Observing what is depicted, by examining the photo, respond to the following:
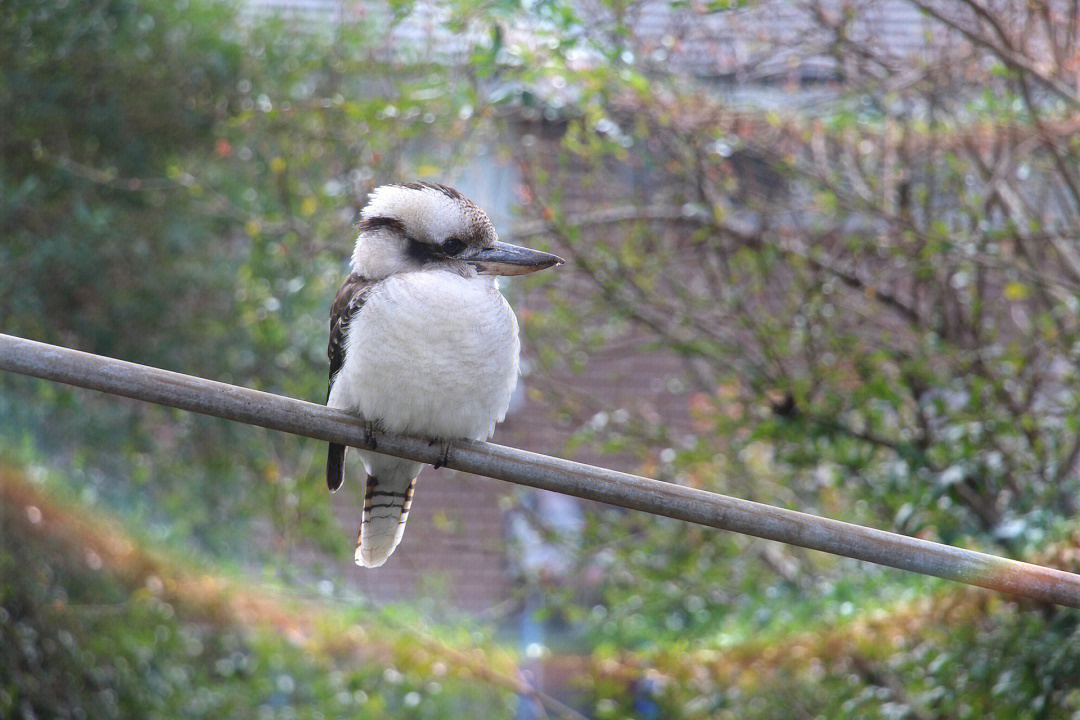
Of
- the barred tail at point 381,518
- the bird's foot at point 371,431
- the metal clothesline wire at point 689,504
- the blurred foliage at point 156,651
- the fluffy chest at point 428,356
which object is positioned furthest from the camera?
the blurred foliage at point 156,651

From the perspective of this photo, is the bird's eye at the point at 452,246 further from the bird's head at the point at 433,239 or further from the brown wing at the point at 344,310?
the brown wing at the point at 344,310

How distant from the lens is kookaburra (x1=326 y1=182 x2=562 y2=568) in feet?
6.17

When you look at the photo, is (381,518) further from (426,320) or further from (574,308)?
(574,308)

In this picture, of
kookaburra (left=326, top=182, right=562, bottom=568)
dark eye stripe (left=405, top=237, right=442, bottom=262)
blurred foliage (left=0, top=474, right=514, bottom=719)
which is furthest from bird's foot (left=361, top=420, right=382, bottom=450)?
blurred foliage (left=0, top=474, right=514, bottom=719)

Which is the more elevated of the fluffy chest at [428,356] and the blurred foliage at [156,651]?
the fluffy chest at [428,356]

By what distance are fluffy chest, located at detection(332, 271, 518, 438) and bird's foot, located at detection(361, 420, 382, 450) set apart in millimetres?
16

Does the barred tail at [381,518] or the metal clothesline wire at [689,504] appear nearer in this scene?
the metal clothesline wire at [689,504]

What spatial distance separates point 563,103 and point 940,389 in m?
1.47

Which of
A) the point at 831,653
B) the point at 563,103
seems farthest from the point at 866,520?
the point at 563,103

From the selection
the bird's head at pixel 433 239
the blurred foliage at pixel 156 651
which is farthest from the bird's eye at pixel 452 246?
the blurred foliage at pixel 156 651

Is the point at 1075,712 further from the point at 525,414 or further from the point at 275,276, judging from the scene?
the point at 525,414

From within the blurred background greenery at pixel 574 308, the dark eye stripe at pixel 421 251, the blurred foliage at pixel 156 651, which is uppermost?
the dark eye stripe at pixel 421 251

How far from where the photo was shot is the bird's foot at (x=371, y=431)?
5.43ft

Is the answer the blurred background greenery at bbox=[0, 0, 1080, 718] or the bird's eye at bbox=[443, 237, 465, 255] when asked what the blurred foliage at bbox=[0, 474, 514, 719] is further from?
the bird's eye at bbox=[443, 237, 465, 255]
